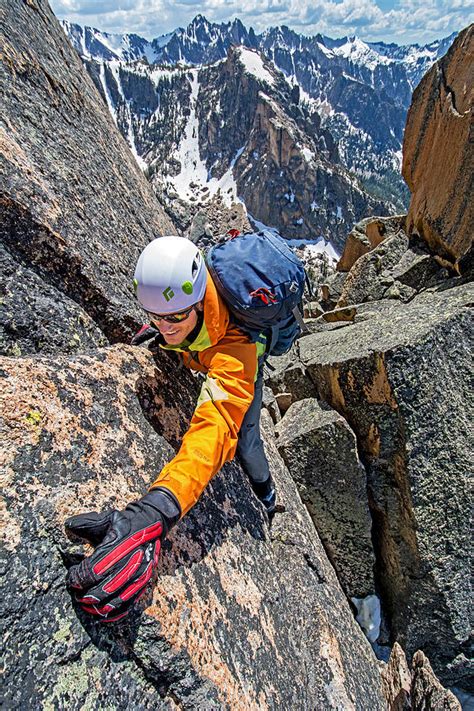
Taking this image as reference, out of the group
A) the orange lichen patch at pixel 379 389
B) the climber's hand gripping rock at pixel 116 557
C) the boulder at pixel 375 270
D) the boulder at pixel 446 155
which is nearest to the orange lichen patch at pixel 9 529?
the climber's hand gripping rock at pixel 116 557

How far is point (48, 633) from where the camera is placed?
287 centimetres

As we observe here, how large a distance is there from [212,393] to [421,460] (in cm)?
462

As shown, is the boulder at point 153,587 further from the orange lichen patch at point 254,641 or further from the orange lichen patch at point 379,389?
the orange lichen patch at point 379,389

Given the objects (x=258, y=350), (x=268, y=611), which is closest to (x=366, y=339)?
(x=258, y=350)

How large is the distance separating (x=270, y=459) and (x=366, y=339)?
2812mm

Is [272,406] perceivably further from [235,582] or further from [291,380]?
[235,582]

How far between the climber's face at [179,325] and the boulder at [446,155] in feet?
30.6

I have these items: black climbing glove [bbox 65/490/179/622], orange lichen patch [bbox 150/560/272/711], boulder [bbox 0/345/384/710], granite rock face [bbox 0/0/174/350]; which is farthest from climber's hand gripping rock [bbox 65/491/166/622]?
granite rock face [bbox 0/0/174/350]

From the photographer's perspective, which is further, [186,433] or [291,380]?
[291,380]

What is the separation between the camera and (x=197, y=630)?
3766 mm

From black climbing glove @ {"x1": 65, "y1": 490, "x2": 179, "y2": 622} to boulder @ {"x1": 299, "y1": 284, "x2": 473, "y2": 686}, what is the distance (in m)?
4.94

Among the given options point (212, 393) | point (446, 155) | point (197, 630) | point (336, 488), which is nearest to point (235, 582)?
point (197, 630)

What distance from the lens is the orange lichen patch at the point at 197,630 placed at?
358 centimetres

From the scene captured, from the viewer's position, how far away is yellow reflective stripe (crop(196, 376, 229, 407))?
13.5 ft
